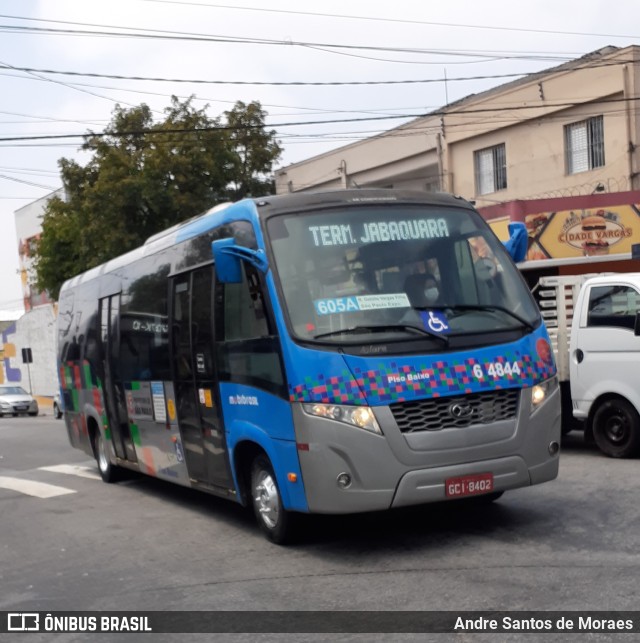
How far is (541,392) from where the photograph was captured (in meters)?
7.98

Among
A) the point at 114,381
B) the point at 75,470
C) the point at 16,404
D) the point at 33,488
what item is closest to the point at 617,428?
the point at 114,381

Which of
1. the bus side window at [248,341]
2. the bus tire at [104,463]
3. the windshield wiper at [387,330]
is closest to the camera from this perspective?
the windshield wiper at [387,330]

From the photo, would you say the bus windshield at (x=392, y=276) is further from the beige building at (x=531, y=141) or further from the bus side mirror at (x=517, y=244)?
the beige building at (x=531, y=141)

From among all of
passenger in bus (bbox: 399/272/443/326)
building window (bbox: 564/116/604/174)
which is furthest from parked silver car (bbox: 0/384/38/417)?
passenger in bus (bbox: 399/272/443/326)

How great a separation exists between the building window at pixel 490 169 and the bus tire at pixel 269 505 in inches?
773

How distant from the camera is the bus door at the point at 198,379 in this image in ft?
29.8

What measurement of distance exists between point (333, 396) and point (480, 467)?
4.06 feet

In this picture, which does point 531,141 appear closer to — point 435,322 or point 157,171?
point 157,171

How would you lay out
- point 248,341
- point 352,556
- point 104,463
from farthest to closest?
point 104,463, point 248,341, point 352,556

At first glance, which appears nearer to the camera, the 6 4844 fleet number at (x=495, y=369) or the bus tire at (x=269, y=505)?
the 6 4844 fleet number at (x=495, y=369)

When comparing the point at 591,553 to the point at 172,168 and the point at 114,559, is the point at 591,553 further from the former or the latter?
the point at 172,168

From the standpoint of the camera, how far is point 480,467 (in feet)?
24.8

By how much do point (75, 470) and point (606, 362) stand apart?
27.2ft

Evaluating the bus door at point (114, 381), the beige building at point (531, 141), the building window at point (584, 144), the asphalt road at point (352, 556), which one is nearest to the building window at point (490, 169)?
the beige building at point (531, 141)
